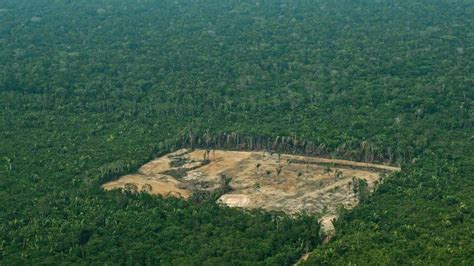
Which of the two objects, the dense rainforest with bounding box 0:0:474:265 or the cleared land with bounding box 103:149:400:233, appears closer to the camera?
the dense rainforest with bounding box 0:0:474:265

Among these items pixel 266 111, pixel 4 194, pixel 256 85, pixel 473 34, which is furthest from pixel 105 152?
pixel 473 34

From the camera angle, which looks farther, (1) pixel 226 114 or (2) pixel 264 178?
(1) pixel 226 114

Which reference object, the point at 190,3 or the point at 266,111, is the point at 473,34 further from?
the point at 190,3

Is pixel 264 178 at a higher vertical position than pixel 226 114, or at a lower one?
lower

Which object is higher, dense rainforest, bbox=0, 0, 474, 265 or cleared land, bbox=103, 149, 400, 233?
dense rainforest, bbox=0, 0, 474, 265
